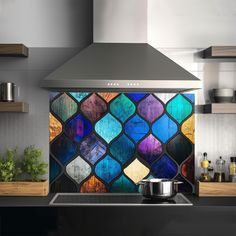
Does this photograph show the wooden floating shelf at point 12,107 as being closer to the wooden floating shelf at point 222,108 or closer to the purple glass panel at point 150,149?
the purple glass panel at point 150,149

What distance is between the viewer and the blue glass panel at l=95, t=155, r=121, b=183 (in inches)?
145

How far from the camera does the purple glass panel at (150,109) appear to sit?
3676 millimetres

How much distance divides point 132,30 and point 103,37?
20cm

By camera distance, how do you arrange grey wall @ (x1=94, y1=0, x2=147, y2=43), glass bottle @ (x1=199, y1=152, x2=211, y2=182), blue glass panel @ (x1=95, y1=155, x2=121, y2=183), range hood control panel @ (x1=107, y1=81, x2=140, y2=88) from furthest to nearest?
blue glass panel @ (x1=95, y1=155, x2=121, y2=183), glass bottle @ (x1=199, y1=152, x2=211, y2=182), grey wall @ (x1=94, y1=0, x2=147, y2=43), range hood control panel @ (x1=107, y1=81, x2=140, y2=88)

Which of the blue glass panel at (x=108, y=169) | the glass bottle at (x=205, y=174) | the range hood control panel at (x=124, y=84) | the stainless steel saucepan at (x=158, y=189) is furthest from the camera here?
the blue glass panel at (x=108, y=169)

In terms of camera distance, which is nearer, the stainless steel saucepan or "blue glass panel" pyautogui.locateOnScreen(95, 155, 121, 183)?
the stainless steel saucepan

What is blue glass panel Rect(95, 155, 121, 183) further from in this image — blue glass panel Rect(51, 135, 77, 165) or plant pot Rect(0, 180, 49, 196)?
plant pot Rect(0, 180, 49, 196)

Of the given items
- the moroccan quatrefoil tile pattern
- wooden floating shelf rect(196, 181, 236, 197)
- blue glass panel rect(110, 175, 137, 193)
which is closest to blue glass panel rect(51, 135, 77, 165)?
the moroccan quatrefoil tile pattern

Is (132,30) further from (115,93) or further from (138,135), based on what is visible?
(138,135)

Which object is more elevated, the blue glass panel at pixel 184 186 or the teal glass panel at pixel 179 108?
the teal glass panel at pixel 179 108

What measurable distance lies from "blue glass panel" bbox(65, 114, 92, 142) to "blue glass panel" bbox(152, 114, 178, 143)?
1.55 feet

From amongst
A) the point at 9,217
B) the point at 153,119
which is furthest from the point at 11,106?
the point at 153,119

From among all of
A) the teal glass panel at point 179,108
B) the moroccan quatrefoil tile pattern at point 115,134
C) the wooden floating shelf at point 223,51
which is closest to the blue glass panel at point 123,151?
the moroccan quatrefoil tile pattern at point 115,134

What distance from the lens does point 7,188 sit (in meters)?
3.44
